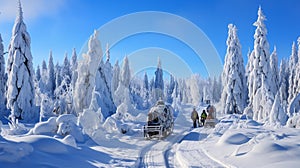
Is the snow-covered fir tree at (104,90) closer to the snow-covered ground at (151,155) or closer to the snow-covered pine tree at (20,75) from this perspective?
the snow-covered pine tree at (20,75)

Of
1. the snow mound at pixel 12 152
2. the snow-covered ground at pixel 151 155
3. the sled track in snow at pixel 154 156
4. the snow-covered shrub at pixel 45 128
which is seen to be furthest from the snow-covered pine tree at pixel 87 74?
the snow mound at pixel 12 152

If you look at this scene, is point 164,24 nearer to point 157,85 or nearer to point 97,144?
point 97,144

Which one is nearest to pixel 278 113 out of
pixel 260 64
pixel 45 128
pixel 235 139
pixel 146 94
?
pixel 260 64

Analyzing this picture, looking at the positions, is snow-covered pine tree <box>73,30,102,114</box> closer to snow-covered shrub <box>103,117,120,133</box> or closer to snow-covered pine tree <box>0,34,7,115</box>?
snow-covered pine tree <box>0,34,7,115</box>

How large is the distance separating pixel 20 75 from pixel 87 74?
8.53m

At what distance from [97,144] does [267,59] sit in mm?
21599

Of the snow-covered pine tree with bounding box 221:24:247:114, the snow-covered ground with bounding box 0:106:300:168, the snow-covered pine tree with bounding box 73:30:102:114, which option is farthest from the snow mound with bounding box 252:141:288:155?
the snow-covered pine tree with bounding box 221:24:247:114

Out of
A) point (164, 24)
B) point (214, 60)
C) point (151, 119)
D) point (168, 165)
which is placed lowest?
point (168, 165)

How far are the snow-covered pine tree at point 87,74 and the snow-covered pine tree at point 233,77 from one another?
653 inches

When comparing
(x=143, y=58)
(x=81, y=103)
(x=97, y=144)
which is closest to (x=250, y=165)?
(x=97, y=144)

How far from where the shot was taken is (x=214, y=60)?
73.6 feet

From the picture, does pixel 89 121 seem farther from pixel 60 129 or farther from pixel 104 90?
pixel 104 90

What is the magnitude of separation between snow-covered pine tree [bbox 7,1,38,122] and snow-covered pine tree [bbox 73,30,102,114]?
6242 mm

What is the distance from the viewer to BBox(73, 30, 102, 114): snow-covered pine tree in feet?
107
